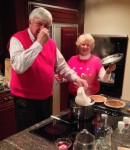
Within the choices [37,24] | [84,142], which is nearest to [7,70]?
[37,24]

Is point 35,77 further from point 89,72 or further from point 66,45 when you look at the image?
point 66,45

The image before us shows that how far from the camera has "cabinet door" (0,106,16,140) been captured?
7.60 feet

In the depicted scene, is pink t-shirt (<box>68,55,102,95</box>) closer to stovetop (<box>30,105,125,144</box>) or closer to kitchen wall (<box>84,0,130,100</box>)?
stovetop (<box>30,105,125,144</box>)

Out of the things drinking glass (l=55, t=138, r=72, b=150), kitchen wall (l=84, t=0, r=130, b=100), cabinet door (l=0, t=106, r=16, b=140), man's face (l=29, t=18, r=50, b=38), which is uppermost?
kitchen wall (l=84, t=0, r=130, b=100)

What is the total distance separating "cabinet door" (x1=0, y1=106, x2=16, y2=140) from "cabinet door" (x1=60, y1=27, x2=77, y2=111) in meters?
1.00

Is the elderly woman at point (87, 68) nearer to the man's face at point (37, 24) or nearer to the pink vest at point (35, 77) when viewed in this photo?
the pink vest at point (35, 77)

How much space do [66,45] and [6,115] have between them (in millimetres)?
1436

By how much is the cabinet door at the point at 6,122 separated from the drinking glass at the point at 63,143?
1.41 m

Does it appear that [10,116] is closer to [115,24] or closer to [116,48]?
[116,48]

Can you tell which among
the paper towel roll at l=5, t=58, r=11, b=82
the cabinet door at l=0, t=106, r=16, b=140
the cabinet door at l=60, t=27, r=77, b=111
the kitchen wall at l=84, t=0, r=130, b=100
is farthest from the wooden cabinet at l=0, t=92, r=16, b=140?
the kitchen wall at l=84, t=0, r=130, b=100

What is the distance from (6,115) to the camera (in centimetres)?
235

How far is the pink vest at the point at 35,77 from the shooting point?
157 cm

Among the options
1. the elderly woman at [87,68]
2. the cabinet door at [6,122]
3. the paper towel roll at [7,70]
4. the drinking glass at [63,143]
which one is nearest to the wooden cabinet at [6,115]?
the cabinet door at [6,122]

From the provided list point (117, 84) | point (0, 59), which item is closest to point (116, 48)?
point (117, 84)
